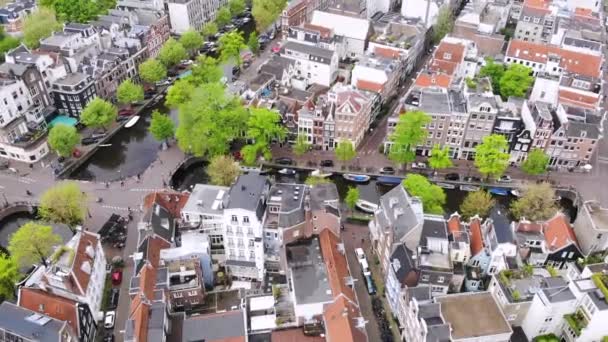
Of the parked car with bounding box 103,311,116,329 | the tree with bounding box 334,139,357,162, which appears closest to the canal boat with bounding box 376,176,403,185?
the tree with bounding box 334,139,357,162

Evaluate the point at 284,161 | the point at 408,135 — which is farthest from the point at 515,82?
the point at 284,161

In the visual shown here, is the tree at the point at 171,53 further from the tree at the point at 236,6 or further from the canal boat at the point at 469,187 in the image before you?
the canal boat at the point at 469,187

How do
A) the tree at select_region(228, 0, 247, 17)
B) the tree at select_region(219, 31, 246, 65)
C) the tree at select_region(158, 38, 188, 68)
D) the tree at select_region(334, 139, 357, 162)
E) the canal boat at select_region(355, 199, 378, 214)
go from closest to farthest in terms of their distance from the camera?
1. the canal boat at select_region(355, 199, 378, 214)
2. the tree at select_region(334, 139, 357, 162)
3. the tree at select_region(158, 38, 188, 68)
4. the tree at select_region(219, 31, 246, 65)
5. the tree at select_region(228, 0, 247, 17)

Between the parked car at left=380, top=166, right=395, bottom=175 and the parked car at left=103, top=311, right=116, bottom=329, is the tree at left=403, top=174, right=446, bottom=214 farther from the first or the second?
the parked car at left=103, top=311, right=116, bottom=329

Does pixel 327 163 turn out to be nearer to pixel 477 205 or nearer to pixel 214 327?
pixel 477 205

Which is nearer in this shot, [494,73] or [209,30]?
[494,73]
